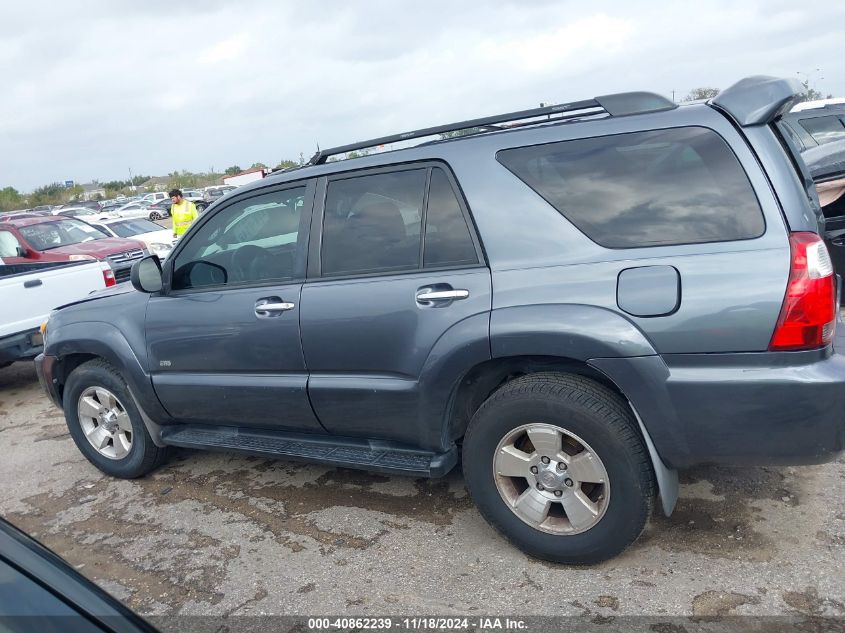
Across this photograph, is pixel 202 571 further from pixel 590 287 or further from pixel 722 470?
pixel 722 470

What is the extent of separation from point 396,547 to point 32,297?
4.77 m

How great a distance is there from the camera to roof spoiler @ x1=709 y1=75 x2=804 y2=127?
270 centimetres

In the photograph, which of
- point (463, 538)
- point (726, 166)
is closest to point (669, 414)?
point (726, 166)

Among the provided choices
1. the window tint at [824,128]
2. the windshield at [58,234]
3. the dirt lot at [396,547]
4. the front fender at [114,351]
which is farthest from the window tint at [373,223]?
the windshield at [58,234]

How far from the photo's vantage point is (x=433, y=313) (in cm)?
307

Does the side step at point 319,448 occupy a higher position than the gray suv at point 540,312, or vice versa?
the gray suv at point 540,312

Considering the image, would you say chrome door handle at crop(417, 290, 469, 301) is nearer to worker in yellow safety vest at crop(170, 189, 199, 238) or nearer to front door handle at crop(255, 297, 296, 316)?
front door handle at crop(255, 297, 296, 316)

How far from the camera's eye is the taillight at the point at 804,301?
2.49m

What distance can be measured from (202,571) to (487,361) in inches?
67.0

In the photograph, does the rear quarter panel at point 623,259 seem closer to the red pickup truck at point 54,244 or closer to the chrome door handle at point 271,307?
the chrome door handle at point 271,307

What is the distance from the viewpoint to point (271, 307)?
11.5 ft

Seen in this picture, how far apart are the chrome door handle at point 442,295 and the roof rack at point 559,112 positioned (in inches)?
33.4

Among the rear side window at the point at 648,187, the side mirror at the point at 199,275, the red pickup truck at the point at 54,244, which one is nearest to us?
the rear side window at the point at 648,187

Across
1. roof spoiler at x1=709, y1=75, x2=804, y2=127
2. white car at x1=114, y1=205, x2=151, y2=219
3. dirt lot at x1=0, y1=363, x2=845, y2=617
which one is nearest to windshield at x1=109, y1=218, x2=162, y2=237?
dirt lot at x1=0, y1=363, x2=845, y2=617
